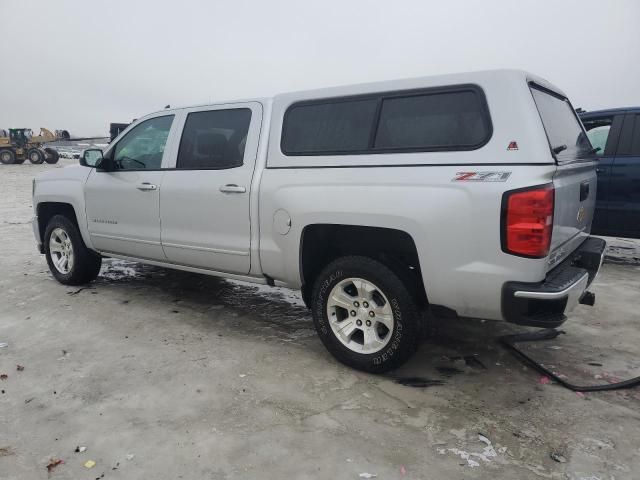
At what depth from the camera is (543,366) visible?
357cm

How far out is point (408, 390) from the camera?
3189 millimetres

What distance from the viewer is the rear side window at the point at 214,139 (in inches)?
158

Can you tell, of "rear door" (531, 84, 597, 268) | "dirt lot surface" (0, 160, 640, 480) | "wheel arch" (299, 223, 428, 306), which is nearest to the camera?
"dirt lot surface" (0, 160, 640, 480)

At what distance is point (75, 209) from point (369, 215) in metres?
3.58

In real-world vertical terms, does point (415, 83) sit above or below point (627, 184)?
above

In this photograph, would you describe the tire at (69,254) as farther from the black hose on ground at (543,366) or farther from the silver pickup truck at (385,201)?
the black hose on ground at (543,366)

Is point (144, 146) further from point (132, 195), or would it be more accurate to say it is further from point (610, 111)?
point (610, 111)

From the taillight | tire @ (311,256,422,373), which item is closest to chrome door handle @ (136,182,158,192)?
tire @ (311,256,422,373)

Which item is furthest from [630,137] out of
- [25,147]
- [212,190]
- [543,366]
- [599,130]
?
[25,147]

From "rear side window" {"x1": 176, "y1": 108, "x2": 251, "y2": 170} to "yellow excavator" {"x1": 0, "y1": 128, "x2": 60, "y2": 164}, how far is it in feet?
109

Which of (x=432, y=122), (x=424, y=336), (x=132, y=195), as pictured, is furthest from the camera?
(x=132, y=195)

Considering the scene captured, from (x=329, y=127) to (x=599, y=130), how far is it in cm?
478

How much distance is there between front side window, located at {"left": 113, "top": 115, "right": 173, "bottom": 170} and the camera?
4598 mm

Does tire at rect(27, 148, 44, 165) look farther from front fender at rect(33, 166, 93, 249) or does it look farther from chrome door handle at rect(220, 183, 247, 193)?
chrome door handle at rect(220, 183, 247, 193)
